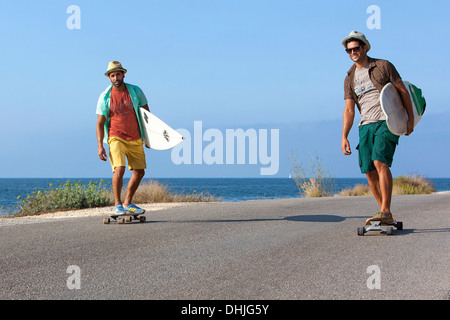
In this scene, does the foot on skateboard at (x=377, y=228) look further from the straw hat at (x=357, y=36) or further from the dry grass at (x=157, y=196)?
the dry grass at (x=157, y=196)

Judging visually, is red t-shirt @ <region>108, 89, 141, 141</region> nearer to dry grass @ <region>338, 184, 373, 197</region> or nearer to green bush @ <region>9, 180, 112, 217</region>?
green bush @ <region>9, 180, 112, 217</region>

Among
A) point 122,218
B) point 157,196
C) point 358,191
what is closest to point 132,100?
point 122,218

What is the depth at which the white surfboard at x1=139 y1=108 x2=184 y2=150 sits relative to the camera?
9.44 metres

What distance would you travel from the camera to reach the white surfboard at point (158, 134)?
944 cm

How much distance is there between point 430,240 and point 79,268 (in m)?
4.29

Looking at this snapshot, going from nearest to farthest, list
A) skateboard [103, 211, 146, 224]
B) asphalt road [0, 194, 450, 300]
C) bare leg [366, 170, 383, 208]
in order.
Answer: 1. asphalt road [0, 194, 450, 300]
2. bare leg [366, 170, 383, 208]
3. skateboard [103, 211, 146, 224]

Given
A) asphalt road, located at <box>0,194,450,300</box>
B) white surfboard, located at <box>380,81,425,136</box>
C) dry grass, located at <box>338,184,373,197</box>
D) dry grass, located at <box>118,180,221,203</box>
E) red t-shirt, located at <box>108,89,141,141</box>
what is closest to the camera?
asphalt road, located at <box>0,194,450,300</box>

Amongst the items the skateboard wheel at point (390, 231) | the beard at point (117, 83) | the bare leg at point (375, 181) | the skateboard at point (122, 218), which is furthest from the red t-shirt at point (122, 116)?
the skateboard wheel at point (390, 231)

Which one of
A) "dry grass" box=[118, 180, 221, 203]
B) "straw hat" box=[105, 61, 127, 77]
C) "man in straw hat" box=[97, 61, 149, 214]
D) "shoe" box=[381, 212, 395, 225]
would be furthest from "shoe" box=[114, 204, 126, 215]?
"dry grass" box=[118, 180, 221, 203]

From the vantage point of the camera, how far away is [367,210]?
11102 mm

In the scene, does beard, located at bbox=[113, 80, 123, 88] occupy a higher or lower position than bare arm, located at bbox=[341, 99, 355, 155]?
higher

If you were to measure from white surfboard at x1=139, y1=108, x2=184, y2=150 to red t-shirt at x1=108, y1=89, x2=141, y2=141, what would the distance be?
0.28 metres

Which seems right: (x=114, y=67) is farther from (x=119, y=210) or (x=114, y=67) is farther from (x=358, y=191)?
(x=358, y=191)
